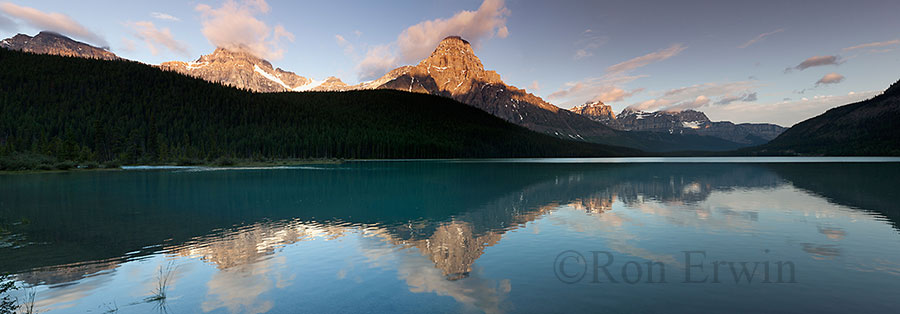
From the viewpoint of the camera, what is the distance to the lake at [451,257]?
12.9 m

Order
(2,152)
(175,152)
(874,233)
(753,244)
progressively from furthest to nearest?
(175,152)
(2,152)
(874,233)
(753,244)

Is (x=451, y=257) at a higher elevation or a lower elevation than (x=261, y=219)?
lower

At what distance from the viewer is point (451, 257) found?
62.0 ft

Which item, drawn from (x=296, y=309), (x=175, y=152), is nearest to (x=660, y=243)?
(x=296, y=309)

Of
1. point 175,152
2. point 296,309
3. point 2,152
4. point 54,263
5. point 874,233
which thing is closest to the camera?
point 296,309

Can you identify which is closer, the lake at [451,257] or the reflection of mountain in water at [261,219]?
the lake at [451,257]

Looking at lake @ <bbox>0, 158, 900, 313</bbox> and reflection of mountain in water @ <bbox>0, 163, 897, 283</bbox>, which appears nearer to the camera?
lake @ <bbox>0, 158, 900, 313</bbox>

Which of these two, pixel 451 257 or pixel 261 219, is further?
pixel 261 219

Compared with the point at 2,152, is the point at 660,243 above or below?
below

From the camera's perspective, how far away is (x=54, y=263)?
1677cm

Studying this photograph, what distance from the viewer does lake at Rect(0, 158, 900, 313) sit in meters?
12.9

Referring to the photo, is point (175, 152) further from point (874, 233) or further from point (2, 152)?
point (874, 233)

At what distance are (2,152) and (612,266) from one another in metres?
137

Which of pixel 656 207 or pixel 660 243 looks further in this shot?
pixel 656 207
